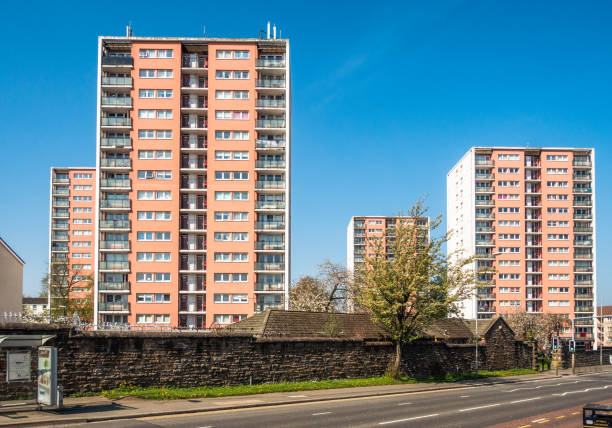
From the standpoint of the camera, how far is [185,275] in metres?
69.0

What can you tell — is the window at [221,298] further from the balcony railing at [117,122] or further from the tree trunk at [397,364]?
the tree trunk at [397,364]

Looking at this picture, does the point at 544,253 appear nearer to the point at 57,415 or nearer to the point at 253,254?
the point at 253,254

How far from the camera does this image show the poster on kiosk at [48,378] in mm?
20078

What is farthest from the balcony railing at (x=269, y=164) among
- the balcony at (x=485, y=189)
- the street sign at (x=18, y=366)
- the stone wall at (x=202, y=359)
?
the balcony at (x=485, y=189)

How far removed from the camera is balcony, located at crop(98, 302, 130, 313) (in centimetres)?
6681

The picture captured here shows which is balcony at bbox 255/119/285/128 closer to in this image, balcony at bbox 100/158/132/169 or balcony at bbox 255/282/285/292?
balcony at bbox 100/158/132/169

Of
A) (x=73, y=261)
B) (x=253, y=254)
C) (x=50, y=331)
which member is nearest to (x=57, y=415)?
(x=50, y=331)

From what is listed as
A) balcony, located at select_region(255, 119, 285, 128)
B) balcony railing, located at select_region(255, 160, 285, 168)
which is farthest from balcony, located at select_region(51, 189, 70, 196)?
balcony railing, located at select_region(255, 160, 285, 168)

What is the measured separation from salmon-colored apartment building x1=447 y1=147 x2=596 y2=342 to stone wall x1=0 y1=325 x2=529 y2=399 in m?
77.4

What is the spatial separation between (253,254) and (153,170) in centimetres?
1485

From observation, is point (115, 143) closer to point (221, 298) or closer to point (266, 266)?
point (221, 298)

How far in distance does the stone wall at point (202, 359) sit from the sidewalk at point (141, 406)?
4.70 feet

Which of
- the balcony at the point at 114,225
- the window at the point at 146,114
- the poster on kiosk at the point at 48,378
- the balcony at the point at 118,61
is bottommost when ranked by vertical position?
the poster on kiosk at the point at 48,378

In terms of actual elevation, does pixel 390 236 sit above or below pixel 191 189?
below
